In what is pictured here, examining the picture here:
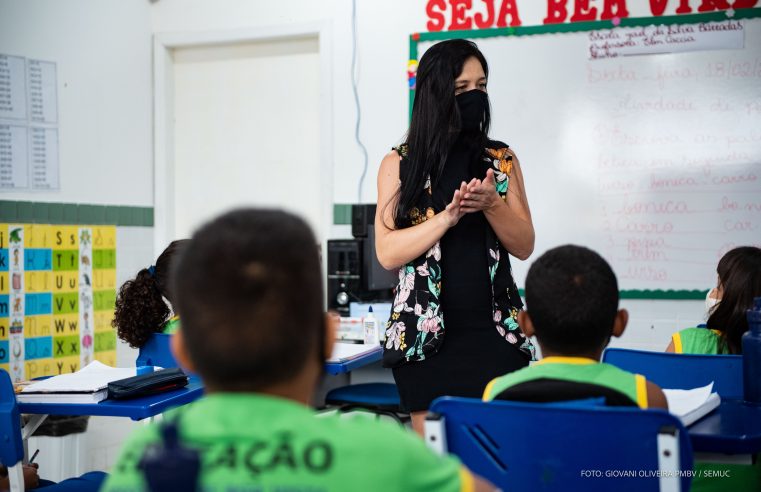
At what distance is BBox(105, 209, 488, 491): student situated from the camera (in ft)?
2.60

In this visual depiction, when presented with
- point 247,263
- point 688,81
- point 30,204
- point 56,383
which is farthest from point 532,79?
point 247,263

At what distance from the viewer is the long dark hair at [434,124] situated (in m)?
2.06

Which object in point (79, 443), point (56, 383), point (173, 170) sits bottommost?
point (79, 443)

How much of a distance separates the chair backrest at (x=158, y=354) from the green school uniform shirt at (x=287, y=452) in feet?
6.77

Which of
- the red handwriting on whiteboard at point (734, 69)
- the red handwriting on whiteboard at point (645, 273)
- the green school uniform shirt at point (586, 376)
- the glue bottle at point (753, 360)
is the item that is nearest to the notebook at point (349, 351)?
the glue bottle at point (753, 360)

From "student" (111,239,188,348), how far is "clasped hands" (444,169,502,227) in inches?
49.0

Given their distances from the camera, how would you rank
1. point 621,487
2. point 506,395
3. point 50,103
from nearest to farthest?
1. point 621,487
2. point 506,395
3. point 50,103

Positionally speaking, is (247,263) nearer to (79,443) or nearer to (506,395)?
(506,395)

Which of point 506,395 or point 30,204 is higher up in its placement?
point 30,204

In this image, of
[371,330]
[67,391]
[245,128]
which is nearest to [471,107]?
[67,391]

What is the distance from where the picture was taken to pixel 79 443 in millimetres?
3748

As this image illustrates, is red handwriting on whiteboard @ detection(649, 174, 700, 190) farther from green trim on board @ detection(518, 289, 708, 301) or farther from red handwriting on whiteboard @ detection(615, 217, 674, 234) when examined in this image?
green trim on board @ detection(518, 289, 708, 301)

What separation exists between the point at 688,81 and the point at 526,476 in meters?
3.53

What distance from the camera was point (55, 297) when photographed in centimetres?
424
